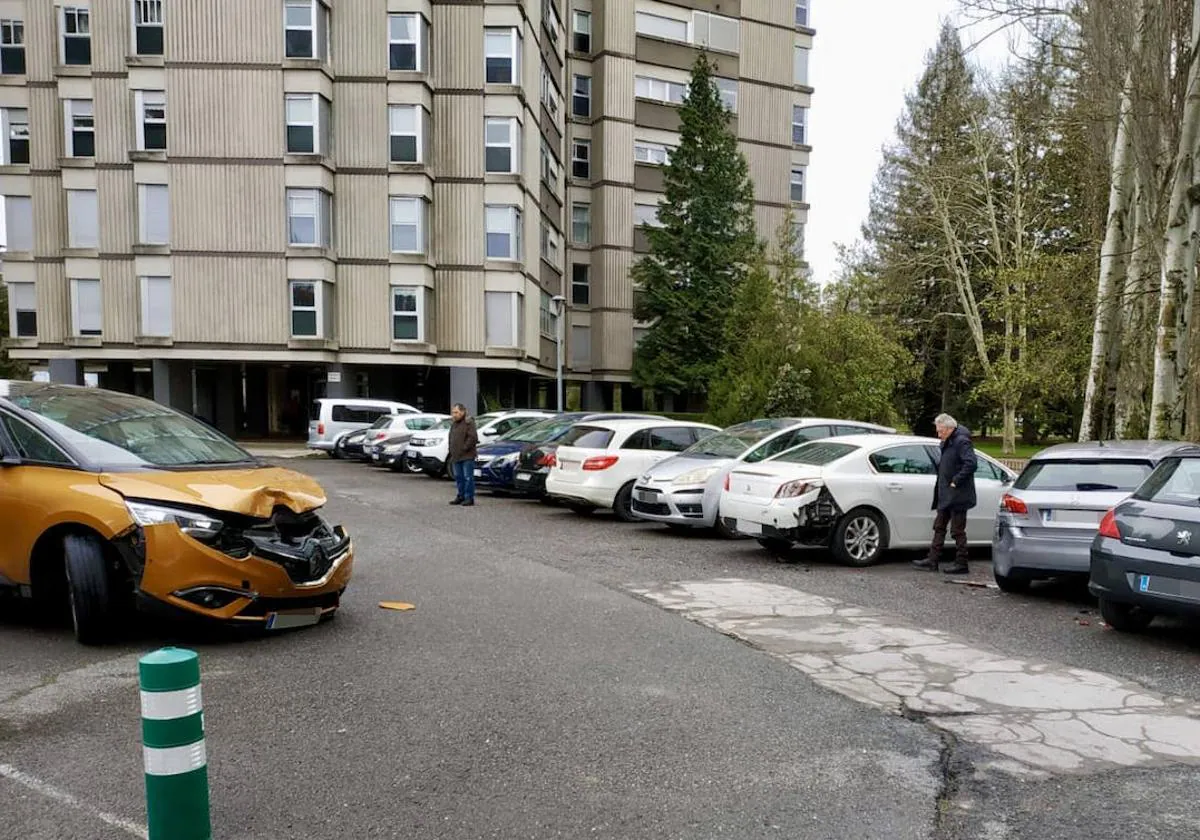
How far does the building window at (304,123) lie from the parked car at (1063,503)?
2720 centimetres

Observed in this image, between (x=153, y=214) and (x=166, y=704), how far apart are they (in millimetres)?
31170

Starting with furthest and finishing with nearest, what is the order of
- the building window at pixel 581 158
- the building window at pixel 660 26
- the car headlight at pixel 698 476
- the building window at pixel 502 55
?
the building window at pixel 581 158 → the building window at pixel 660 26 → the building window at pixel 502 55 → the car headlight at pixel 698 476

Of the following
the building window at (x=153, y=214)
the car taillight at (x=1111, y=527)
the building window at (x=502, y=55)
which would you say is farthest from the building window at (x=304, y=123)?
the car taillight at (x=1111, y=527)

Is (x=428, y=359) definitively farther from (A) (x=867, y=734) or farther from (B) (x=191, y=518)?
(A) (x=867, y=734)

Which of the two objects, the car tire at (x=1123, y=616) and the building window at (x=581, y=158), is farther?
the building window at (x=581, y=158)

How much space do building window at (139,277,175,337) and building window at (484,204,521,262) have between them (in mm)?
11164

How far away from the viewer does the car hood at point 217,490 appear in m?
5.68

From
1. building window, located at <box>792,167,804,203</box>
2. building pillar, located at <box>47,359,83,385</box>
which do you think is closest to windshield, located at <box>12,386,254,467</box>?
building pillar, located at <box>47,359,83,385</box>

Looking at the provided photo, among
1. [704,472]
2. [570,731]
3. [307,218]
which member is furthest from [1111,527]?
[307,218]

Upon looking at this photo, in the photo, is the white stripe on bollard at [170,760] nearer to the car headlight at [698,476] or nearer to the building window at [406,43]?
the car headlight at [698,476]

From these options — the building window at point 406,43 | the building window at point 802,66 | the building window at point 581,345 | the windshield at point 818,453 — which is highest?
the building window at point 802,66

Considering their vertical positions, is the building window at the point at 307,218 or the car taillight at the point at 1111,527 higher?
the building window at the point at 307,218

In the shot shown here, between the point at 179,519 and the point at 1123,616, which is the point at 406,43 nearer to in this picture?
the point at 179,519

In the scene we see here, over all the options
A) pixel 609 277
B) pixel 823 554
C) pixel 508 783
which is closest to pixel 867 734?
pixel 508 783
